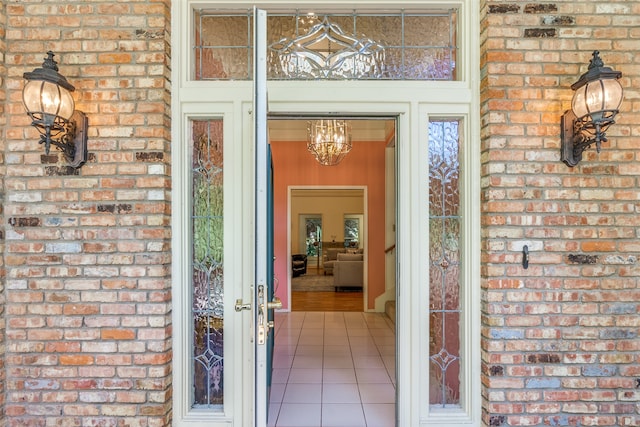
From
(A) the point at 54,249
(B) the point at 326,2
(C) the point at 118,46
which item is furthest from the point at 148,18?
(A) the point at 54,249

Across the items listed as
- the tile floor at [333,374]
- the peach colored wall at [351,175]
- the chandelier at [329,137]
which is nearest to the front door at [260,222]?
the tile floor at [333,374]

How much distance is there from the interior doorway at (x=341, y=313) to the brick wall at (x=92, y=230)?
115cm

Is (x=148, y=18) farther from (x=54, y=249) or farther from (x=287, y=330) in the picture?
(x=287, y=330)

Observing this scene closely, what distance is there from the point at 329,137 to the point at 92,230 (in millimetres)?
3509

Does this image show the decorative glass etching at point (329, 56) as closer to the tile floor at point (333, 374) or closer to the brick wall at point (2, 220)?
the brick wall at point (2, 220)

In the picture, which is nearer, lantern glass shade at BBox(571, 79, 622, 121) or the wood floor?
lantern glass shade at BBox(571, 79, 622, 121)

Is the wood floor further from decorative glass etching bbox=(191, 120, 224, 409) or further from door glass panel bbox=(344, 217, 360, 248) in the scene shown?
door glass panel bbox=(344, 217, 360, 248)

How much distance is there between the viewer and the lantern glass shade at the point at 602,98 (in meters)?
1.68

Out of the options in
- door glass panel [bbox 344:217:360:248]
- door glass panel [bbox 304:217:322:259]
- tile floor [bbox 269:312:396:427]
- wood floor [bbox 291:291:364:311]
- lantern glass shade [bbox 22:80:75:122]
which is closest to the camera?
lantern glass shade [bbox 22:80:75:122]

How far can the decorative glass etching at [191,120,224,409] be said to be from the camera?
214cm

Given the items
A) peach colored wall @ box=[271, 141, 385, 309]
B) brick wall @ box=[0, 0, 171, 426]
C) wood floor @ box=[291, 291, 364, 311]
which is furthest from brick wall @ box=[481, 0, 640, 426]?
wood floor @ box=[291, 291, 364, 311]

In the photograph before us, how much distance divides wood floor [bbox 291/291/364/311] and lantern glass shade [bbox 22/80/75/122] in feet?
16.4

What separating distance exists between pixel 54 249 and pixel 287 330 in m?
3.31

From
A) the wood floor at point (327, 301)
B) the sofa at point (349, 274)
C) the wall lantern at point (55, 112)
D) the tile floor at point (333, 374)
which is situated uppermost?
the wall lantern at point (55, 112)
